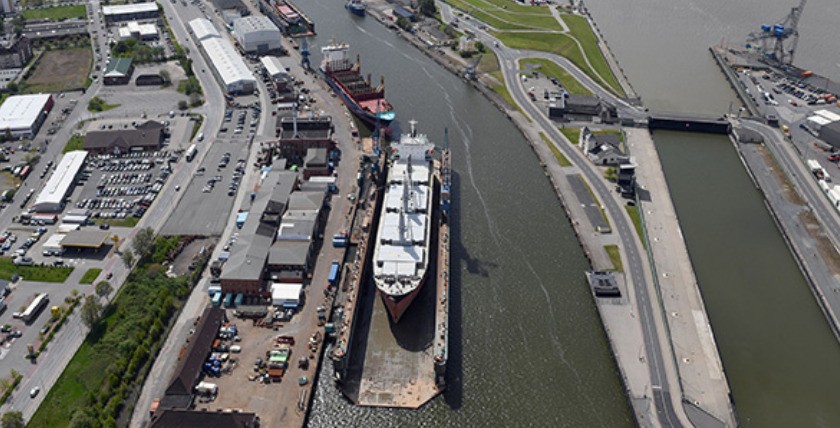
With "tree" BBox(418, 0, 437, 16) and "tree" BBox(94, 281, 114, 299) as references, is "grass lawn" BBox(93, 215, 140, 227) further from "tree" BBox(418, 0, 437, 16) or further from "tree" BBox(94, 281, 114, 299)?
"tree" BBox(418, 0, 437, 16)

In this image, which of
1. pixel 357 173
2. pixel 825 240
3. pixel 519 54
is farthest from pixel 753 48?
pixel 357 173

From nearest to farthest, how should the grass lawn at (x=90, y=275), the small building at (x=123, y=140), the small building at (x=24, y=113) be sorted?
the grass lawn at (x=90, y=275) → the small building at (x=123, y=140) → the small building at (x=24, y=113)

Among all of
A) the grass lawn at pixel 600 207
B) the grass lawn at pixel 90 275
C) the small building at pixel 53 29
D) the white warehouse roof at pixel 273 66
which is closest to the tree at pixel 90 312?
the grass lawn at pixel 90 275

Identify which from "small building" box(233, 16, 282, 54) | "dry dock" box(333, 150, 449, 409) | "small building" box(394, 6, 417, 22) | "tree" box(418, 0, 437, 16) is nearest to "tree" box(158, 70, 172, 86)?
"small building" box(233, 16, 282, 54)

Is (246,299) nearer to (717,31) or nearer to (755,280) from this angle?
(755,280)

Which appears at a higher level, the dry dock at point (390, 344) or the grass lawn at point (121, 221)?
the grass lawn at point (121, 221)

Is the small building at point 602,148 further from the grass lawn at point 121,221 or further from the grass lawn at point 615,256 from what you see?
the grass lawn at point 121,221

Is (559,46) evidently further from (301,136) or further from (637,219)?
(301,136)

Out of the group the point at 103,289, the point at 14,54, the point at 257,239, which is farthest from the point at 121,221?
the point at 14,54
